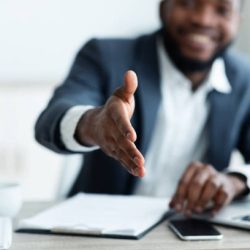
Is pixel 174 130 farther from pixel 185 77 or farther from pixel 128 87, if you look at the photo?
pixel 128 87

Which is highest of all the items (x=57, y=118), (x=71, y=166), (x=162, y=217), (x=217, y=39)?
(x=217, y=39)

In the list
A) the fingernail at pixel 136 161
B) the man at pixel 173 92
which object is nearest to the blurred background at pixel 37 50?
the man at pixel 173 92

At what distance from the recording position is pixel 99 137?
84 cm

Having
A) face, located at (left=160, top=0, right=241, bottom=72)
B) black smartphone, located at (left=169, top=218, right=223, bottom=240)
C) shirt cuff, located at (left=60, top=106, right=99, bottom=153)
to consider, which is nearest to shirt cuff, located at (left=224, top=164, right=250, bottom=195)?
black smartphone, located at (left=169, top=218, right=223, bottom=240)

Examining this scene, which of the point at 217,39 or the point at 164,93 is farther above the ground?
the point at 217,39

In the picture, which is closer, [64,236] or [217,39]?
[64,236]

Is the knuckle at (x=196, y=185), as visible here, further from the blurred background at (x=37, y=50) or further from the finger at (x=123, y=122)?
the blurred background at (x=37, y=50)

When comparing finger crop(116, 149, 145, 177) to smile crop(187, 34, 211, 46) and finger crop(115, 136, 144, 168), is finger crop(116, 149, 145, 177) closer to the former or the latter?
finger crop(115, 136, 144, 168)

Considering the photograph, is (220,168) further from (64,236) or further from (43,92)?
(43,92)

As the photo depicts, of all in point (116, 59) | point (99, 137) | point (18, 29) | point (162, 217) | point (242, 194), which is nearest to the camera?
point (99, 137)

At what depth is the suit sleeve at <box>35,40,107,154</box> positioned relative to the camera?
1069 millimetres

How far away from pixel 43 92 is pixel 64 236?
136 cm

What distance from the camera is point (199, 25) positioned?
140 cm

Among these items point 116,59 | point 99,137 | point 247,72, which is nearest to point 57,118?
point 99,137
